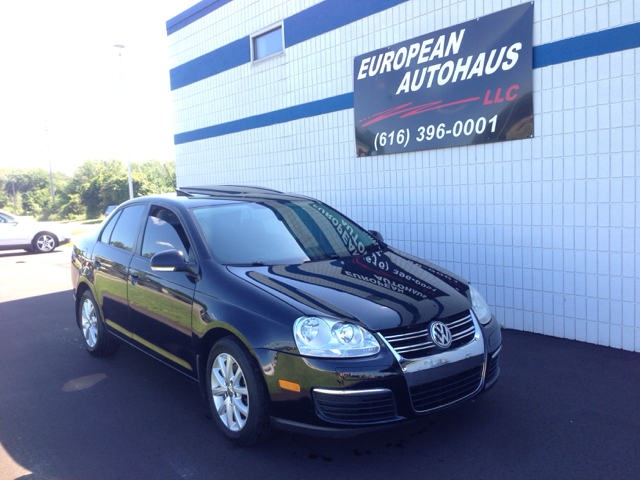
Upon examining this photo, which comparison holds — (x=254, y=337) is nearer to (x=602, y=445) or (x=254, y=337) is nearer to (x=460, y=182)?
(x=602, y=445)

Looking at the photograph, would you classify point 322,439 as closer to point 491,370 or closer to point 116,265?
point 491,370

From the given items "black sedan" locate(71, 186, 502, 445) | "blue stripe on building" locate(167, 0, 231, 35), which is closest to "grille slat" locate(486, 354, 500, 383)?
"black sedan" locate(71, 186, 502, 445)

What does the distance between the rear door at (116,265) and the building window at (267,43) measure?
5818 millimetres

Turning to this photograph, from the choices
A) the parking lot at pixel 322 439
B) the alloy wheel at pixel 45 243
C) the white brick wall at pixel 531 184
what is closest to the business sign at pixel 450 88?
the white brick wall at pixel 531 184

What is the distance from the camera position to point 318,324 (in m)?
3.24

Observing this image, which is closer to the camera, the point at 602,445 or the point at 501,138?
the point at 602,445

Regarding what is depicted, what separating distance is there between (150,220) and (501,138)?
407 centimetres

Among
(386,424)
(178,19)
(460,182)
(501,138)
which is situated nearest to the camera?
(386,424)

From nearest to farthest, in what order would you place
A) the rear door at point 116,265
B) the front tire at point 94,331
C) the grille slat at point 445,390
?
the grille slat at point 445,390
the rear door at point 116,265
the front tire at point 94,331

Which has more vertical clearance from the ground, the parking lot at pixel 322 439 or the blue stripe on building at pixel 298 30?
the blue stripe on building at pixel 298 30

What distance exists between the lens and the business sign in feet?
20.2

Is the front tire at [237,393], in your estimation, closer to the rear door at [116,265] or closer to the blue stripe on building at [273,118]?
the rear door at [116,265]

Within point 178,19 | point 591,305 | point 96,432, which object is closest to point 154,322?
point 96,432

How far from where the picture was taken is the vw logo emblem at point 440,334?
3.33 metres
